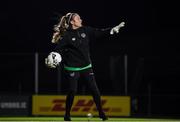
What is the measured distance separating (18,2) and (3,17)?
955 millimetres

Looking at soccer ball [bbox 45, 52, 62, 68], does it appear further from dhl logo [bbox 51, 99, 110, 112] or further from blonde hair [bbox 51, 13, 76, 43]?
dhl logo [bbox 51, 99, 110, 112]

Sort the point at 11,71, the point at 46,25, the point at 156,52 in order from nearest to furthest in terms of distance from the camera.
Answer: the point at 11,71 < the point at 156,52 < the point at 46,25

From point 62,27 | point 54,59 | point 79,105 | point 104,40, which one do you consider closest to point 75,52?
point 54,59

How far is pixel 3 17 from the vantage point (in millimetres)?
29984

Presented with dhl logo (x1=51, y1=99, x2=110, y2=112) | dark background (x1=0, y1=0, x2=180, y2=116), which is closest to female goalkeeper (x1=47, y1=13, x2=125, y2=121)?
dhl logo (x1=51, y1=99, x2=110, y2=112)

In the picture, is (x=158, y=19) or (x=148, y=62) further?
(x=158, y=19)

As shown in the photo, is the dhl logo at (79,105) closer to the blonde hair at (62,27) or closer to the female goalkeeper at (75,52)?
the female goalkeeper at (75,52)

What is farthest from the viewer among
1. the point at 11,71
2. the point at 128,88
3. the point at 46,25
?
the point at 46,25

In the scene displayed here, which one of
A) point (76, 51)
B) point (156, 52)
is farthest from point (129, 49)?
point (76, 51)

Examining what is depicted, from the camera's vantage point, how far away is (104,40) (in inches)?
1129

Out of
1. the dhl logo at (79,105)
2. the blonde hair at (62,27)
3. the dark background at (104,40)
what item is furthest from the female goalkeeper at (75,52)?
the dark background at (104,40)

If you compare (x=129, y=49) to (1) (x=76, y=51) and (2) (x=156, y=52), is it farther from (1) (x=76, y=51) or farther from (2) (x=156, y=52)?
(1) (x=76, y=51)

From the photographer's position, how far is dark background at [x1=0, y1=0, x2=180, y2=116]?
23969 millimetres

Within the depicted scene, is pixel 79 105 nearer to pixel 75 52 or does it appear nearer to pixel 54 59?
pixel 75 52
